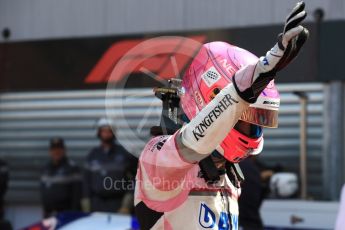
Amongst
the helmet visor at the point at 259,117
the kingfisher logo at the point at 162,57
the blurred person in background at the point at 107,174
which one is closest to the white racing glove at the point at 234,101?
the helmet visor at the point at 259,117

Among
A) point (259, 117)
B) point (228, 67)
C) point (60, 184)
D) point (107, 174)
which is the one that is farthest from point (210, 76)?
point (60, 184)

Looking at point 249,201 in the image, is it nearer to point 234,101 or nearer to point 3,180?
point 234,101

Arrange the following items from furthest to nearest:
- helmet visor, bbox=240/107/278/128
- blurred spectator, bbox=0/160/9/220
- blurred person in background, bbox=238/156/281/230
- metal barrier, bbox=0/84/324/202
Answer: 1. blurred spectator, bbox=0/160/9/220
2. metal barrier, bbox=0/84/324/202
3. blurred person in background, bbox=238/156/281/230
4. helmet visor, bbox=240/107/278/128

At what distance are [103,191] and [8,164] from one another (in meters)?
2.75

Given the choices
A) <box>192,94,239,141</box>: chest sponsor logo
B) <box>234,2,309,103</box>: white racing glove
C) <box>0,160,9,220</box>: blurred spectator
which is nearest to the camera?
<box>234,2,309,103</box>: white racing glove

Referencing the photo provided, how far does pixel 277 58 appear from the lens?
7.79ft

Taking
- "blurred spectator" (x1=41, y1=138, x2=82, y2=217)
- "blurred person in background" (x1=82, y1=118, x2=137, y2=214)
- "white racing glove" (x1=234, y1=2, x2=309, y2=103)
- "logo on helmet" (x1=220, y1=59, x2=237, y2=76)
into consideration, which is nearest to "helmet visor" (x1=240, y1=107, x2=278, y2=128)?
"logo on helmet" (x1=220, y1=59, x2=237, y2=76)

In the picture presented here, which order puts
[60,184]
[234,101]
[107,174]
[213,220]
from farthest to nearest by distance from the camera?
[60,184] → [107,174] → [213,220] → [234,101]

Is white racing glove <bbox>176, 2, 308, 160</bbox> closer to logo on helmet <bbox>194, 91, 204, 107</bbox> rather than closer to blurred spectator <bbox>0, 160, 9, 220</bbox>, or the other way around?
logo on helmet <bbox>194, 91, 204, 107</bbox>

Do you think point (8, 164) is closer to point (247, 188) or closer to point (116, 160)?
point (116, 160)

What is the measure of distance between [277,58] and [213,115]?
302 mm

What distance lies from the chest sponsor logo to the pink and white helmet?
264 millimetres

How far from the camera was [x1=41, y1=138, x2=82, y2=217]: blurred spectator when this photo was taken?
29.3ft

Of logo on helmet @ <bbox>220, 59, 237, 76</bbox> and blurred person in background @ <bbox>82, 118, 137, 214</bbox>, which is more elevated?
logo on helmet @ <bbox>220, 59, 237, 76</bbox>
